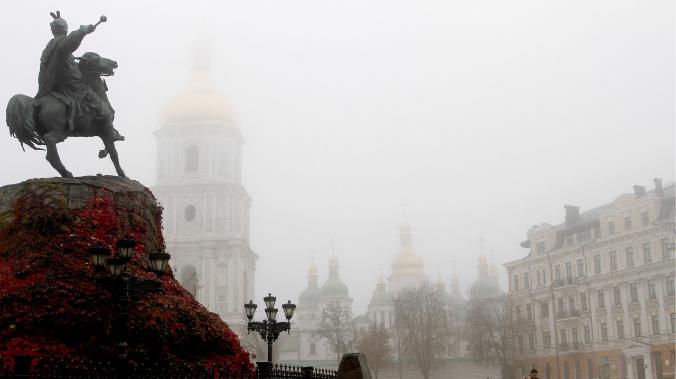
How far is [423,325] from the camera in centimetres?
6606

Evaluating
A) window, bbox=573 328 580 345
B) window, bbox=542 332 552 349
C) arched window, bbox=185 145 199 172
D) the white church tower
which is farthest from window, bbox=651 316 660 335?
arched window, bbox=185 145 199 172

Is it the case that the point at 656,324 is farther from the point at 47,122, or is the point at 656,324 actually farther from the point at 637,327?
the point at 47,122

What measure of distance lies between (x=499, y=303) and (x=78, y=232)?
180 ft

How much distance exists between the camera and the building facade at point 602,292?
1954 inches

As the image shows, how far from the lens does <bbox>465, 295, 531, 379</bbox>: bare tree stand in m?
59.2

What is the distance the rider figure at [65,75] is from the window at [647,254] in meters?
41.0

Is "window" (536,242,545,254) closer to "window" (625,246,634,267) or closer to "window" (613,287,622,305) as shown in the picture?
"window" (613,287,622,305)

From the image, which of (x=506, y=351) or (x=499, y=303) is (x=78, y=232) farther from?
(x=499, y=303)

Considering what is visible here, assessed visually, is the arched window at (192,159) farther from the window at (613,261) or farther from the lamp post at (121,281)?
the lamp post at (121,281)

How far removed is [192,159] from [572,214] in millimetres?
39763

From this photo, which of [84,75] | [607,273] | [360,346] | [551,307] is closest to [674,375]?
[607,273]

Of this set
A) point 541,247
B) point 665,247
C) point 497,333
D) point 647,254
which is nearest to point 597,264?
point 647,254

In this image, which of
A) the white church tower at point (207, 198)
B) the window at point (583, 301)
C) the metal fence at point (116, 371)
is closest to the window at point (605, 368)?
the window at point (583, 301)

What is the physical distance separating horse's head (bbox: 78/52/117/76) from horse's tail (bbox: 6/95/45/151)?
46.9 inches
